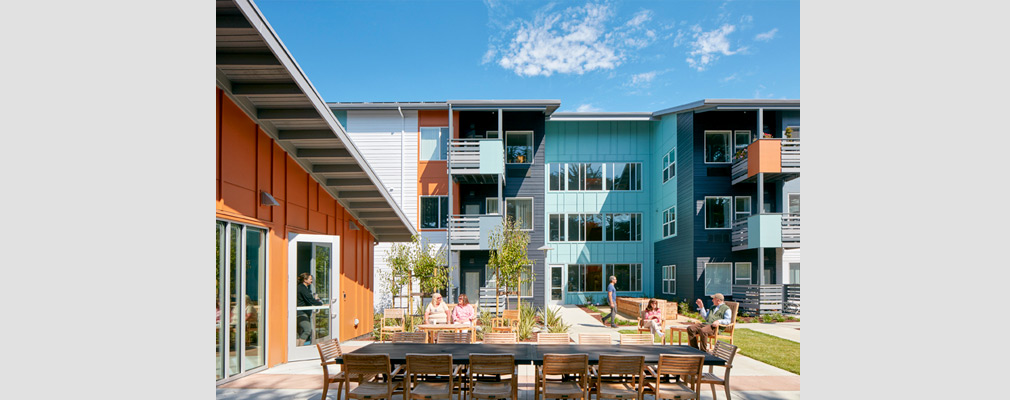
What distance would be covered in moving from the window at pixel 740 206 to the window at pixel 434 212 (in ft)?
39.6

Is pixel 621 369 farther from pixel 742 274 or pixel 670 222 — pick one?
pixel 670 222

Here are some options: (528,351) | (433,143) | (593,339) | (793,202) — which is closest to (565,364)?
(528,351)

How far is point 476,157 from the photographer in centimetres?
2130

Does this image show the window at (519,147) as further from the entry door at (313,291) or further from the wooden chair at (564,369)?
the wooden chair at (564,369)

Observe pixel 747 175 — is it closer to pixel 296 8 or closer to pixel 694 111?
pixel 694 111

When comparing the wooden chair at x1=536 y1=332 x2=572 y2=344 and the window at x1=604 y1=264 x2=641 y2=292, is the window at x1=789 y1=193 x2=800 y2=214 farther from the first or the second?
the wooden chair at x1=536 y1=332 x2=572 y2=344

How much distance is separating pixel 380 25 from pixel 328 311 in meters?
12.7

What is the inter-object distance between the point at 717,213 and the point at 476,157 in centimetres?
1034

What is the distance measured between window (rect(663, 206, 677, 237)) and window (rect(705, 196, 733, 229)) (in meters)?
2.03

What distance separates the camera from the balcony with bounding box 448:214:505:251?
20828 millimetres

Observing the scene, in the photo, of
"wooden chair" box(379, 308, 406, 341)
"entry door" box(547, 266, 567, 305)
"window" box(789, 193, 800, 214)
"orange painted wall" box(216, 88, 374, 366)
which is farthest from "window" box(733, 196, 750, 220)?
"orange painted wall" box(216, 88, 374, 366)

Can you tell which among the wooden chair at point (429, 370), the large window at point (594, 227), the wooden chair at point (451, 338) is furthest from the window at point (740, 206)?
the wooden chair at point (429, 370)

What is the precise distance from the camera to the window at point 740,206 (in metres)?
22.8

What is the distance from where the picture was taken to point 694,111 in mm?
22656
